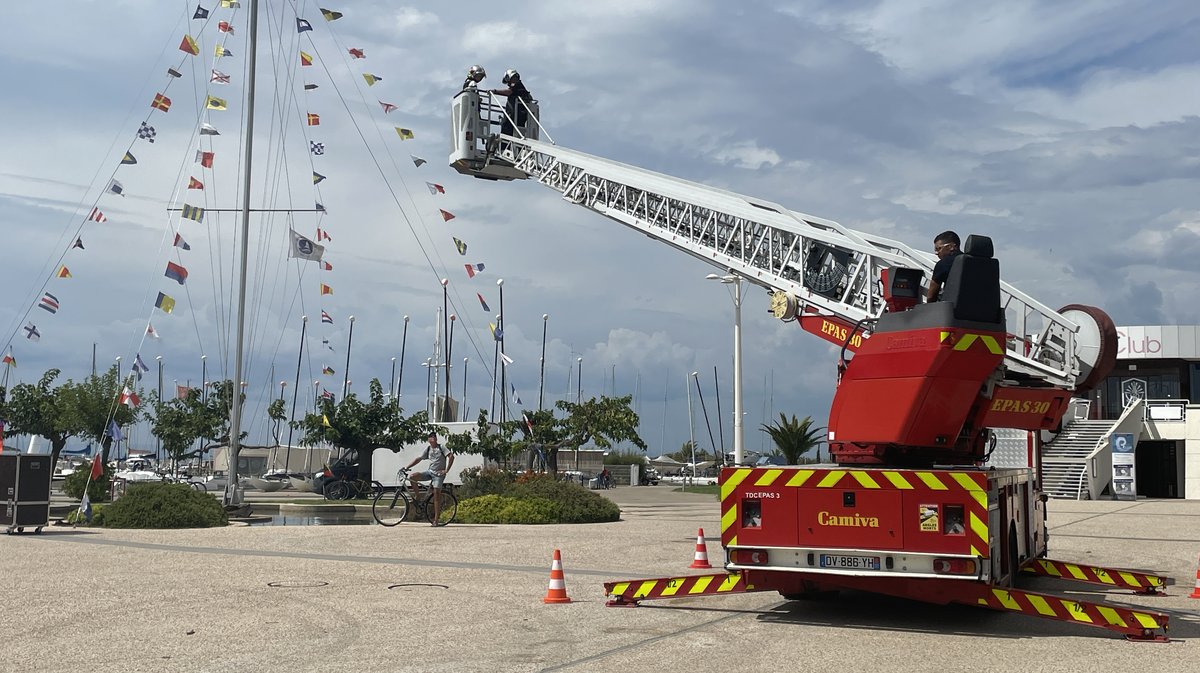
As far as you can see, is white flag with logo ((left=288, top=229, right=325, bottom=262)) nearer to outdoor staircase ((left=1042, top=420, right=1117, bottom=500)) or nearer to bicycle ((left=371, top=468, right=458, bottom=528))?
bicycle ((left=371, top=468, right=458, bottom=528))

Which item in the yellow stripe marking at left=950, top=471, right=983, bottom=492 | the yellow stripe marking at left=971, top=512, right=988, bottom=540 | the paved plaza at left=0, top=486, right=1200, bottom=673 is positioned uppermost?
the yellow stripe marking at left=950, top=471, right=983, bottom=492

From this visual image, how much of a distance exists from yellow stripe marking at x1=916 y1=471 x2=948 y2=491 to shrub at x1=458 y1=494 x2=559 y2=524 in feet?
47.8

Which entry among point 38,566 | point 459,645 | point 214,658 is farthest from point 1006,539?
point 38,566

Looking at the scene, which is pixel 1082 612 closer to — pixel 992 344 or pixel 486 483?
pixel 992 344

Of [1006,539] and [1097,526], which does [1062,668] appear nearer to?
[1006,539]

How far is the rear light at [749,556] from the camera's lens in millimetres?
10133

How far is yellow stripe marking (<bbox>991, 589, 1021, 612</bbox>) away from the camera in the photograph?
937cm

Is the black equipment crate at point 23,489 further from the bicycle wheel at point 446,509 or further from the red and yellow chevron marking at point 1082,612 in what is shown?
the red and yellow chevron marking at point 1082,612

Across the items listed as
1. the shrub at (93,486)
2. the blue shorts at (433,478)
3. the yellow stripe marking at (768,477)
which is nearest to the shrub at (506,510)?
the blue shorts at (433,478)

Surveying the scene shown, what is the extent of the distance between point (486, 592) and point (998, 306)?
6.15m

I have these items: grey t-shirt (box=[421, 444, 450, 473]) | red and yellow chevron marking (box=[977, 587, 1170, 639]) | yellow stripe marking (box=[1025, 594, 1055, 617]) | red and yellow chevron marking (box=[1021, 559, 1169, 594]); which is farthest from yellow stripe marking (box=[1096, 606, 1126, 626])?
grey t-shirt (box=[421, 444, 450, 473])

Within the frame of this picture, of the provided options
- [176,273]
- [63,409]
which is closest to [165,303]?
[176,273]

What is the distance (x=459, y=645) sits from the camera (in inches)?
337

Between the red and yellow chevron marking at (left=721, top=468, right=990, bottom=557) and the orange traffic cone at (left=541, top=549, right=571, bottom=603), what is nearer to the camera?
the red and yellow chevron marking at (left=721, top=468, right=990, bottom=557)
